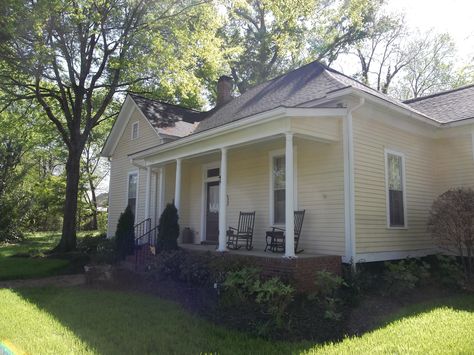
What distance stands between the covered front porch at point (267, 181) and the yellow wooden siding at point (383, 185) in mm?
455

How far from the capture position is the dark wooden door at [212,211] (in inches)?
473

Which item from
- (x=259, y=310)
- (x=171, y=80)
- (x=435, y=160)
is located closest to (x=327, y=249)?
(x=259, y=310)

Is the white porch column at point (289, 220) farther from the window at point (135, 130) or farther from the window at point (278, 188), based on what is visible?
the window at point (135, 130)

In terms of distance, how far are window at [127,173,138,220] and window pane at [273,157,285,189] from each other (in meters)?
7.31

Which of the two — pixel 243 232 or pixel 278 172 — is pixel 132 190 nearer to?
pixel 243 232

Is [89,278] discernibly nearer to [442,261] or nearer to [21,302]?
[21,302]

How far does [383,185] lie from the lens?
8.87 metres

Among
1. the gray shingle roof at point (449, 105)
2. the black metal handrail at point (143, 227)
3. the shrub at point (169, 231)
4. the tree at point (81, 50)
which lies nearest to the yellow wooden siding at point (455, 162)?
the gray shingle roof at point (449, 105)

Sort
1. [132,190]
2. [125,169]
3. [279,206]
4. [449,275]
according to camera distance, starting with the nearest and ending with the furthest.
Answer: [449,275]
[279,206]
[132,190]
[125,169]

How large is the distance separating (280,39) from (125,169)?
13641mm

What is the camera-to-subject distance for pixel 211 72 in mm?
17812

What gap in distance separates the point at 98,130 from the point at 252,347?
26376 millimetres

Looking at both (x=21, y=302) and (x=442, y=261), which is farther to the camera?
(x=442, y=261)

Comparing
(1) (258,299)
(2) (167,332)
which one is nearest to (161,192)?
(1) (258,299)
